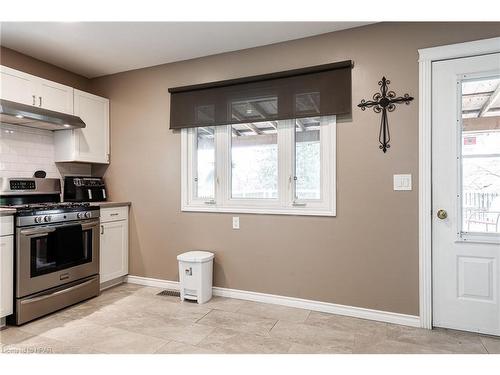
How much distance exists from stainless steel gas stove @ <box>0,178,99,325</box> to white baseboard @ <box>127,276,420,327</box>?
848 millimetres

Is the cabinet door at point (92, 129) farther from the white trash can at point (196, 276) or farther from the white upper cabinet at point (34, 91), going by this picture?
the white trash can at point (196, 276)

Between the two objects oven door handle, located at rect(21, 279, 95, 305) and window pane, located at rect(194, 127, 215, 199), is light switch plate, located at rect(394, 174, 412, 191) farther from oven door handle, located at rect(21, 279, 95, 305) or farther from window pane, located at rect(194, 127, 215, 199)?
oven door handle, located at rect(21, 279, 95, 305)

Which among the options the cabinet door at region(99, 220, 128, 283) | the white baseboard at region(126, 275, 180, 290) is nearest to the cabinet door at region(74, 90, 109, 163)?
the cabinet door at region(99, 220, 128, 283)

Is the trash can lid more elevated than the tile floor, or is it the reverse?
the trash can lid

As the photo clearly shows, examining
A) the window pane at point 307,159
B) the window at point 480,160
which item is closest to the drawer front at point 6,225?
the window pane at point 307,159

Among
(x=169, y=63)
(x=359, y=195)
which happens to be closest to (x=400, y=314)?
(x=359, y=195)

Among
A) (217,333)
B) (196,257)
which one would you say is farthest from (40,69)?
(217,333)

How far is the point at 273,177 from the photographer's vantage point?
3.13m

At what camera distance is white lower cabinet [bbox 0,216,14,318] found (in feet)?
8.01

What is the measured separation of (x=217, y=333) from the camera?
7.93 ft

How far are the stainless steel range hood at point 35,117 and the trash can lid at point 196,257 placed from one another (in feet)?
A: 6.14
